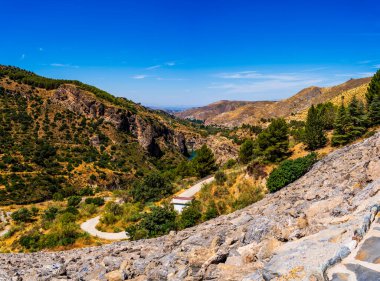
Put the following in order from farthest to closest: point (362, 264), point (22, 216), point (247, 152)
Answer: point (247, 152), point (22, 216), point (362, 264)

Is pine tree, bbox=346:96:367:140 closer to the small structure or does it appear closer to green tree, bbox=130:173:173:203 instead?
the small structure

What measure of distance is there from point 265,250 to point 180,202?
24.4 meters

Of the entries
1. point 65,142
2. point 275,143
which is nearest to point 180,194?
point 275,143

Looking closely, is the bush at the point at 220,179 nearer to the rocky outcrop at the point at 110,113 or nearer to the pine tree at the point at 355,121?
the pine tree at the point at 355,121

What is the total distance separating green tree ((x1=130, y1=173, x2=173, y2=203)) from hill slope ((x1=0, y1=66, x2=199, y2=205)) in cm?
2027

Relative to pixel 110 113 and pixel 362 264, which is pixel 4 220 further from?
pixel 110 113

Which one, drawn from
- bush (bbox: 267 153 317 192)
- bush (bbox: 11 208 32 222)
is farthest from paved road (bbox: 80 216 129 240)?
bush (bbox: 267 153 317 192)

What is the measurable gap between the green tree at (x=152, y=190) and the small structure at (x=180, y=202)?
6.32m

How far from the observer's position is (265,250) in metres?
9.20

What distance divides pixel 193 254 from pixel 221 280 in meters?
2.75

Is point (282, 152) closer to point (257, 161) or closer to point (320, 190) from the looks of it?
point (257, 161)

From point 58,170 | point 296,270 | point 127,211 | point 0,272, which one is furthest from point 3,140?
point 296,270

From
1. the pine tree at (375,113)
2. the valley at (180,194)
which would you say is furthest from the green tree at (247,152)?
the pine tree at (375,113)

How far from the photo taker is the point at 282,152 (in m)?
37.6
